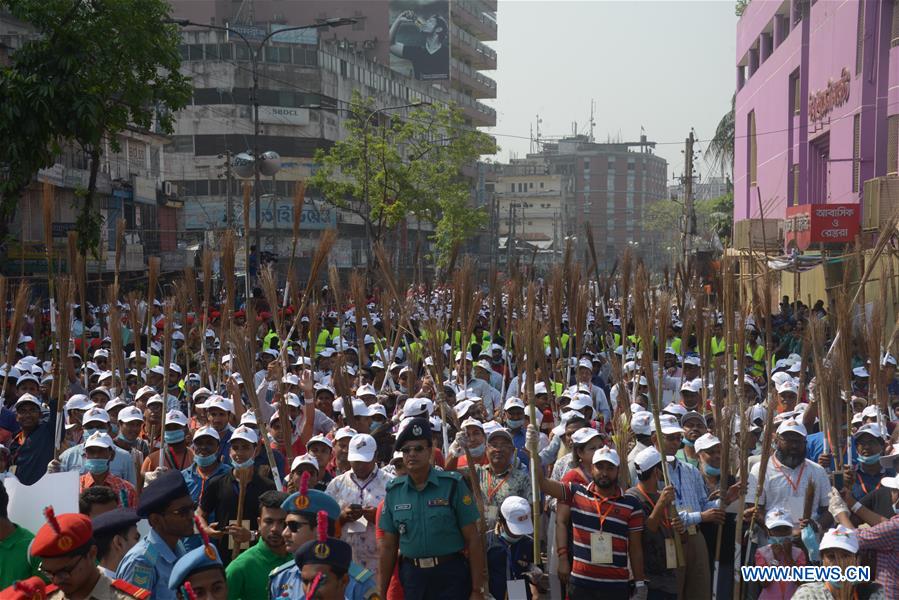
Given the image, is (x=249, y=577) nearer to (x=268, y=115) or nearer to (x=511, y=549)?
(x=511, y=549)

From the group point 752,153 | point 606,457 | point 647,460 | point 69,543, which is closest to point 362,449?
point 606,457

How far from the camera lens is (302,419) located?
9758 millimetres

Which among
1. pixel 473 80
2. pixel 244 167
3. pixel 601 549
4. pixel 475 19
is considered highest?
pixel 475 19

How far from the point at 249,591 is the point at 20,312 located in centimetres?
539

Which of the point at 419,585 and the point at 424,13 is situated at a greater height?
the point at 424,13

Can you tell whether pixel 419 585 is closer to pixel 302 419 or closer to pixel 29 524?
pixel 29 524

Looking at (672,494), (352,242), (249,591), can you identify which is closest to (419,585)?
(249,591)

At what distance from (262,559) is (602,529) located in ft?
6.33

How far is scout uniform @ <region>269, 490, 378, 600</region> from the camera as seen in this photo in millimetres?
4809

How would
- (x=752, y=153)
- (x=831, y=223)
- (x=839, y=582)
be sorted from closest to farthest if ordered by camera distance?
(x=839, y=582), (x=831, y=223), (x=752, y=153)

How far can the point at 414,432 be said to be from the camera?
19.3ft

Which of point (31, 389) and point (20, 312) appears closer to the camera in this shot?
point (20, 312)

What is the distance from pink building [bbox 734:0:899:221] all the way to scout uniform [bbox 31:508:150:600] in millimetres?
13245

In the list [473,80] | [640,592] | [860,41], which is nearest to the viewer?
[640,592]
